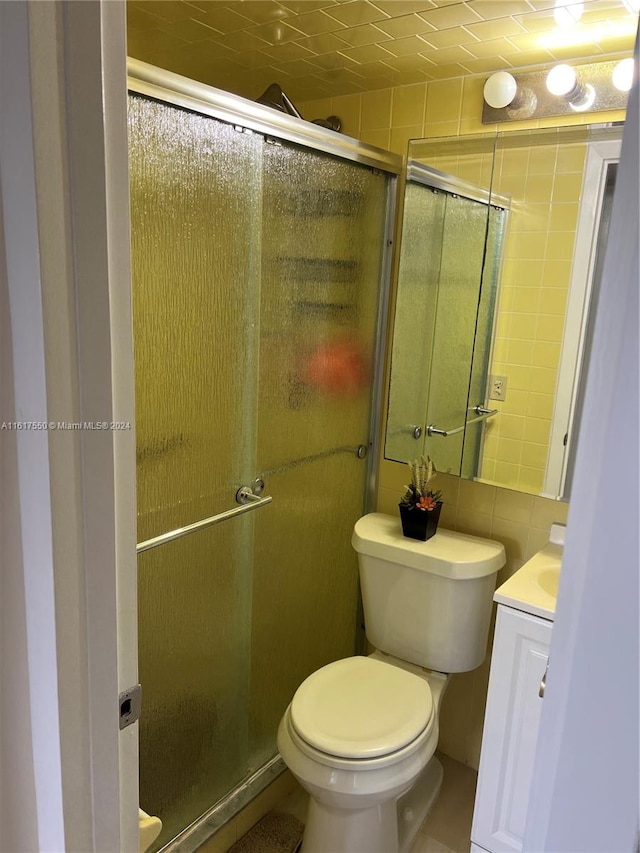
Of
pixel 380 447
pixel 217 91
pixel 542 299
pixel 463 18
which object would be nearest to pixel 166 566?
pixel 380 447

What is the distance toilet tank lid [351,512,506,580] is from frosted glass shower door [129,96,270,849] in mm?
400

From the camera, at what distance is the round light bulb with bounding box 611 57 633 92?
Result: 1.55 metres

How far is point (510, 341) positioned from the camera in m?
1.82

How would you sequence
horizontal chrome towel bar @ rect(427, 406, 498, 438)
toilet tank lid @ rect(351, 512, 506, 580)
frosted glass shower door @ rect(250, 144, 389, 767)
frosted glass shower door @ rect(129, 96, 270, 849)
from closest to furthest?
frosted glass shower door @ rect(129, 96, 270, 849) < frosted glass shower door @ rect(250, 144, 389, 767) < toilet tank lid @ rect(351, 512, 506, 580) < horizontal chrome towel bar @ rect(427, 406, 498, 438)

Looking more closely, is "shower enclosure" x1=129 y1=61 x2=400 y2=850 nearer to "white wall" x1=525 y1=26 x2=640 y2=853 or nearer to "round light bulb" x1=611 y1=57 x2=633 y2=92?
"round light bulb" x1=611 y1=57 x2=633 y2=92

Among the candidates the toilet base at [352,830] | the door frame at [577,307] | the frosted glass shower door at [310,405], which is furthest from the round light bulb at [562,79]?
the toilet base at [352,830]

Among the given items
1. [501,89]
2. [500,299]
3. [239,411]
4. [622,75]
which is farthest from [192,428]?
[622,75]

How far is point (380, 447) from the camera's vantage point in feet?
7.03

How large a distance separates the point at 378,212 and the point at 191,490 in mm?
1047

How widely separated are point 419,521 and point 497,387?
0.45 meters

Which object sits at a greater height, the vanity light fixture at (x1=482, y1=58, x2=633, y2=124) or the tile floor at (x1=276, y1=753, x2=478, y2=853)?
the vanity light fixture at (x1=482, y1=58, x2=633, y2=124)

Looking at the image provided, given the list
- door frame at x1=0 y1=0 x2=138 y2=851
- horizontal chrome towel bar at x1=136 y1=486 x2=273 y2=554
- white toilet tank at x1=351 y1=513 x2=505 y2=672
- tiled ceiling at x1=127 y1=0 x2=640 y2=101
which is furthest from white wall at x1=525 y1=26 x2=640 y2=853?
white toilet tank at x1=351 y1=513 x2=505 y2=672

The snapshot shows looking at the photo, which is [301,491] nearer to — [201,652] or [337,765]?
[201,652]

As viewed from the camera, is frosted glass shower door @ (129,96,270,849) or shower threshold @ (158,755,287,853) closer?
frosted glass shower door @ (129,96,270,849)
